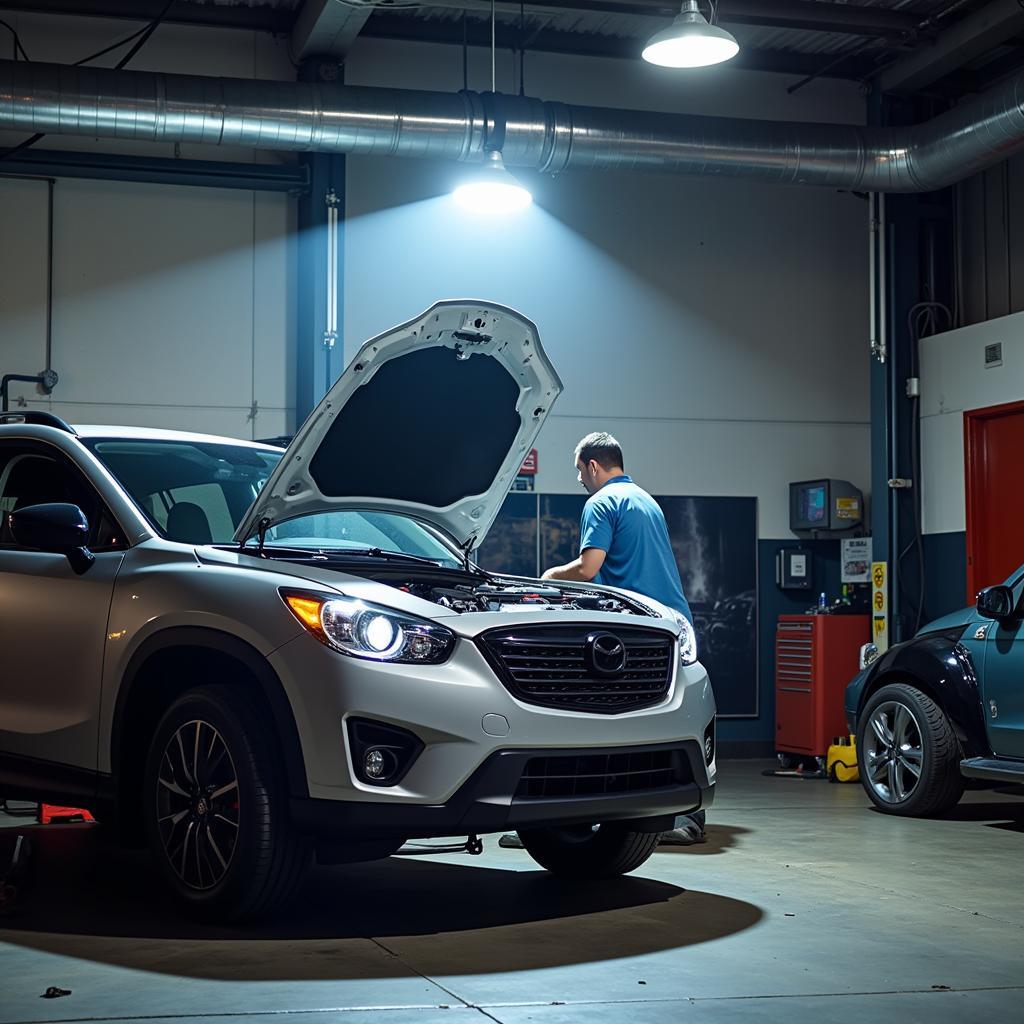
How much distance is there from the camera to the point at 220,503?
5.94 metres

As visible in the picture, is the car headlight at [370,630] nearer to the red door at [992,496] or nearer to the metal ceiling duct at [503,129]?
the metal ceiling duct at [503,129]

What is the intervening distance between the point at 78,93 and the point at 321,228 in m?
2.20

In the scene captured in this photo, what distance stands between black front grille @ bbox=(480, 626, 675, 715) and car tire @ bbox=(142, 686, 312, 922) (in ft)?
2.49

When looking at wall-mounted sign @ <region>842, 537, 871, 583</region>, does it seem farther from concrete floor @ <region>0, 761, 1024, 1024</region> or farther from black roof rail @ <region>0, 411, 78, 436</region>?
black roof rail @ <region>0, 411, 78, 436</region>

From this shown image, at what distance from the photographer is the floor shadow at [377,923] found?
438 centimetres

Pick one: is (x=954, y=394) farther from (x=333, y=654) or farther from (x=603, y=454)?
(x=333, y=654)

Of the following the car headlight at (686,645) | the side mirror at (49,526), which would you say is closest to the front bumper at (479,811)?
the car headlight at (686,645)

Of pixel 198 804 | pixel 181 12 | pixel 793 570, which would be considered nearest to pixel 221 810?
pixel 198 804

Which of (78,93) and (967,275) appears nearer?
(78,93)

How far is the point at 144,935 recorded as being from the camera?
4.70m

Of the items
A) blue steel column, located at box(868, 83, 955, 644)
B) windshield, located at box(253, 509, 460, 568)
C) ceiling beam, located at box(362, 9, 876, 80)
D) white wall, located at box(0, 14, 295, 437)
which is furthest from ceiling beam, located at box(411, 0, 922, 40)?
windshield, located at box(253, 509, 460, 568)

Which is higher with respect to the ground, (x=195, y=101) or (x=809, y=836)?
(x=195, y=101)

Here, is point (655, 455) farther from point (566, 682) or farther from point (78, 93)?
point (566, 682)

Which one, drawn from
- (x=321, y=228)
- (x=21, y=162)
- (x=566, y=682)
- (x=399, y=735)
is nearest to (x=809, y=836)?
(x=566, y=682)
